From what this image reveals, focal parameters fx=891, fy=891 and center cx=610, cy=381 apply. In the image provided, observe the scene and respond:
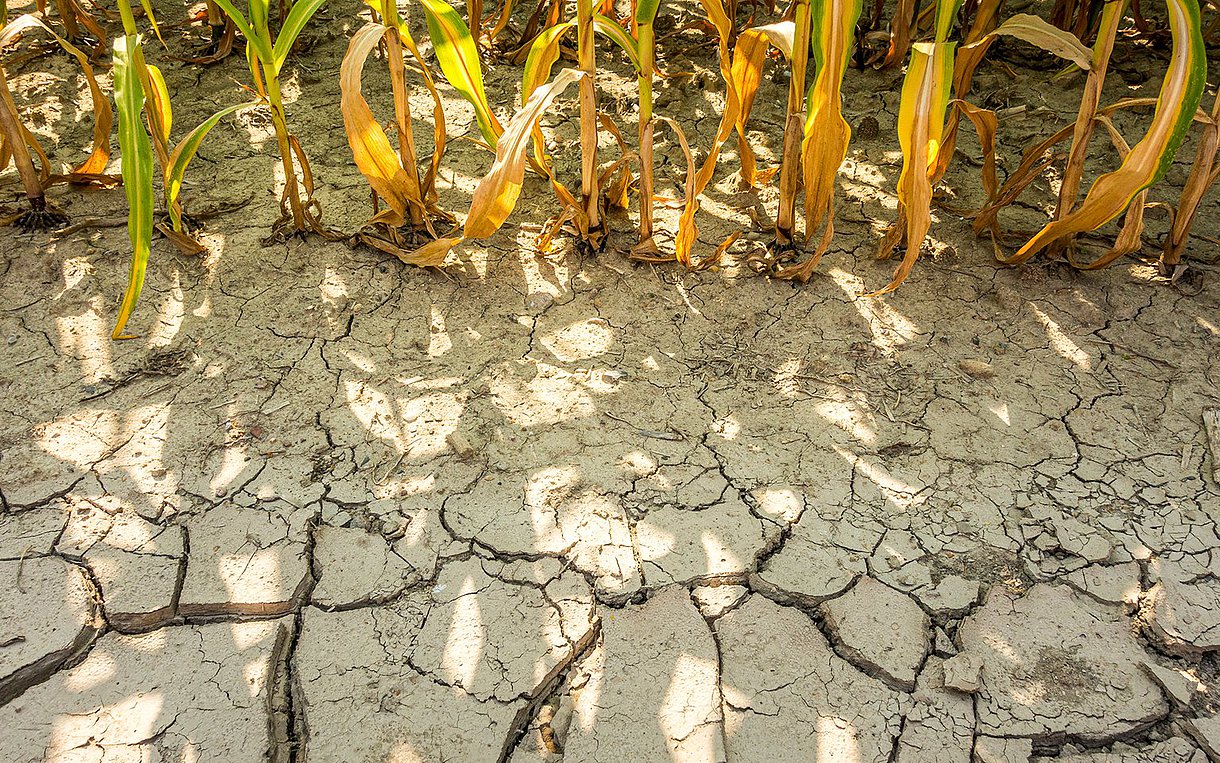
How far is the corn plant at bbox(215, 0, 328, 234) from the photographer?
6.50 feet

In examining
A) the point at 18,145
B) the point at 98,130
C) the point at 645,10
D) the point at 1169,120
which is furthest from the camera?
the point at 98,130

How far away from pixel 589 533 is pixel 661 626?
25 cm

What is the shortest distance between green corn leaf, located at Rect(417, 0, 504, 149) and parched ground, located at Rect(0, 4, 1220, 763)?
479 mm

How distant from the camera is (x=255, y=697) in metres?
1.50

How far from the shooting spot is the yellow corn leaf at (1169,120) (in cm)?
174

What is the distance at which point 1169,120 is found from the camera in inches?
69.7

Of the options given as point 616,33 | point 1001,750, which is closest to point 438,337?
point 616,33

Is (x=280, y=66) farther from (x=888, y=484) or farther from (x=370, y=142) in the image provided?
(x=888, y=484)

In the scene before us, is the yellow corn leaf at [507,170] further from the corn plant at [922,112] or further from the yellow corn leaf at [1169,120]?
the yellow corn leaf at [1169,120]

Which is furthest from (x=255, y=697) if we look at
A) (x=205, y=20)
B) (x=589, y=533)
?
(x=205, y=20)

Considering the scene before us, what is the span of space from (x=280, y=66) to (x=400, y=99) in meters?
0.28

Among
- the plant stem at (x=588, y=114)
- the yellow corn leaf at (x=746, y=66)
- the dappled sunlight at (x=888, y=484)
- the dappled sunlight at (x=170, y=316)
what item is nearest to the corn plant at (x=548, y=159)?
the plant stem at (x=588, y=114)

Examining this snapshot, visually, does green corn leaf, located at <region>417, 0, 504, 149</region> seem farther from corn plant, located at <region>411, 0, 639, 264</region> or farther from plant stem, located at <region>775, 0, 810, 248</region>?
plant stem, located at <region>775, 0, 810, 248</region>

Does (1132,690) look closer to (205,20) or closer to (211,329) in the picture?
(211,329)
